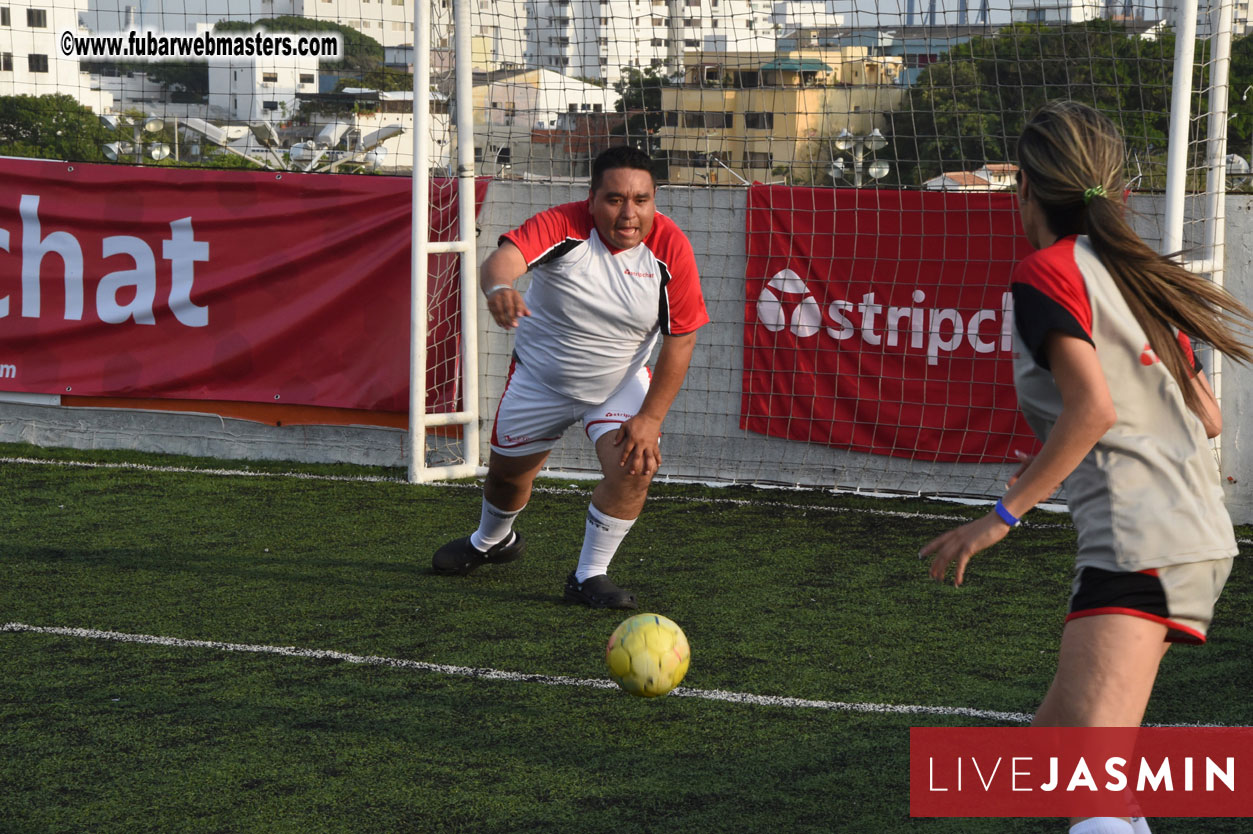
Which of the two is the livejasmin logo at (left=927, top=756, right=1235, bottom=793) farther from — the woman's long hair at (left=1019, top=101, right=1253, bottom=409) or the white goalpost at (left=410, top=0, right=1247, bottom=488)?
the white goalpost at (left=410, top=0, right=1247, bottom=488)

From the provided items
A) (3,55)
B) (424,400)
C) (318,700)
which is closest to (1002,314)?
(424,400)

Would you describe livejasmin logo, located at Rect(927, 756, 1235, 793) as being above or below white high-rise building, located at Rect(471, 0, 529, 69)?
below

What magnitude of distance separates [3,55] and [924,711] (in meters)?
13.0

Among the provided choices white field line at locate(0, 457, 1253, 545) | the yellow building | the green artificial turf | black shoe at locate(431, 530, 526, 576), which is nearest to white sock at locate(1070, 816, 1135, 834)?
the green artificial turf

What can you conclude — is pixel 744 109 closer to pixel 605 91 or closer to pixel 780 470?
pixel 605 91

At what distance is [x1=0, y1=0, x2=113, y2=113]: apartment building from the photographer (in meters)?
10.9

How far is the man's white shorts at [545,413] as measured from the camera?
19.0ft

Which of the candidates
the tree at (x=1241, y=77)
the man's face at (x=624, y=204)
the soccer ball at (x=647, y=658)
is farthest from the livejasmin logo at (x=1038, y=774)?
the tree at (x=1241, y=77)

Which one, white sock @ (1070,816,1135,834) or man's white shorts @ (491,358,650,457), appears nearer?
white sock @ (1070,816,1135,834)

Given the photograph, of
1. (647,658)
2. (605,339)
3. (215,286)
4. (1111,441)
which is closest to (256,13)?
(215,286)

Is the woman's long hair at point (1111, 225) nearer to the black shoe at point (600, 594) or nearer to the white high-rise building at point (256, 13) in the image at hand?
the black shoe at point (600, 594)

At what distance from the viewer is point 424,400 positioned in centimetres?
869

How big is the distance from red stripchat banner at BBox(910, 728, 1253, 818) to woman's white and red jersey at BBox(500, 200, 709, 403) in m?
2.21

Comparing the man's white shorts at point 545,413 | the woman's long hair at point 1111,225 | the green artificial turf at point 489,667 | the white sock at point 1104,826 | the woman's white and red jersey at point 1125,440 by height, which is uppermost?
the woman's long hair at point 1111,225
